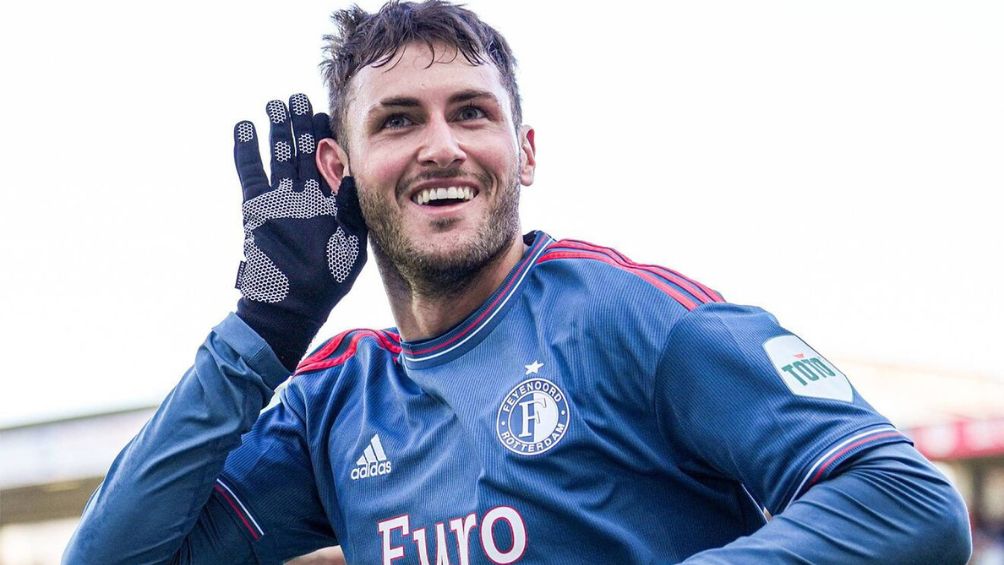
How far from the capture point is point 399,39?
10.0 ft

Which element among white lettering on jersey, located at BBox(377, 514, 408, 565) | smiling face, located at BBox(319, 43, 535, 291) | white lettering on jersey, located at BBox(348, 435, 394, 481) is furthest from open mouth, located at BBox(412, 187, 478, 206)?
white lettering on jersey, located at BBox(377, 514, 408, 565)

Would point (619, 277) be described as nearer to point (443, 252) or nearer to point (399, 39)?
point (443, 252)

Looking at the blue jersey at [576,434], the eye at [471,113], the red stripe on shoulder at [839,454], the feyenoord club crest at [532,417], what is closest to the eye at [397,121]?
the eye at [471,113]

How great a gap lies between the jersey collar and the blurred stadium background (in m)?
9.96

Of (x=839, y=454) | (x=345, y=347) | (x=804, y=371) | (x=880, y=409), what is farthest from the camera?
(x=880, y=409)

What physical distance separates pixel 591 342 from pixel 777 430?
50cm

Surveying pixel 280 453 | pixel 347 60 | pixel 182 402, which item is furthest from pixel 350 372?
pixel 347 60

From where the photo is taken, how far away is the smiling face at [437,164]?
2.91 m

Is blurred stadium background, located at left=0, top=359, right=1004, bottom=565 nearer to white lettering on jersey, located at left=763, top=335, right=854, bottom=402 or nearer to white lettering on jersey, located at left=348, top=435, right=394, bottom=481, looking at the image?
white lettering on jersey, located at left=348, top=435, right=394, bottom=481

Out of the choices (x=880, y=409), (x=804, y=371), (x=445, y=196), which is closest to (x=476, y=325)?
(x=445, y=196)

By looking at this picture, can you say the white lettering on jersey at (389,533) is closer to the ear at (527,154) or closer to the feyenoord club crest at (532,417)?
the feyenoord club crest at (532,417)

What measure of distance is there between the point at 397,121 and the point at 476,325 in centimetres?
55

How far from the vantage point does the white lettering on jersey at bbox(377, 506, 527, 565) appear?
2531mm

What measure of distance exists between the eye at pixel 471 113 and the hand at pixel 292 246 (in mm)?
347
